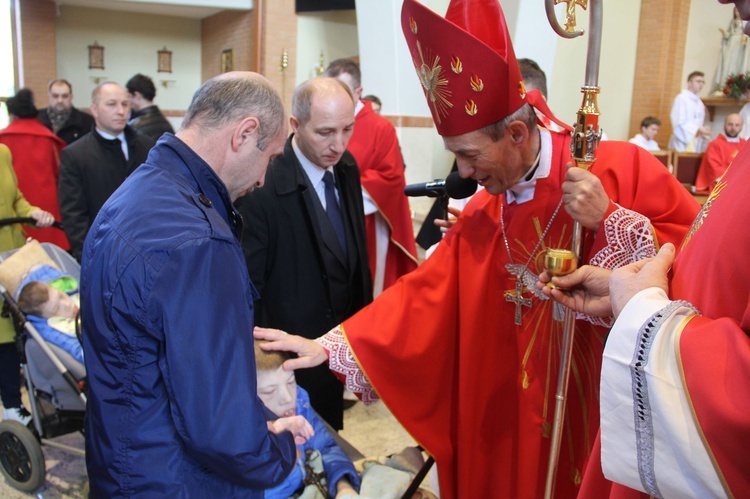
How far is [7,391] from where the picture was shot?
11.3ft

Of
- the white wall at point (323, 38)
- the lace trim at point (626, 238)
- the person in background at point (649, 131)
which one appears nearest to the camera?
the lace trim at point (626, 238)

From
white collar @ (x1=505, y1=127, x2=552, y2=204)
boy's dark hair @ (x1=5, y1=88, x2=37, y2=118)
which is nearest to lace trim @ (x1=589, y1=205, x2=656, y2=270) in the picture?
white collar @ (x1=505, y1=127, x2=552, y2=204)

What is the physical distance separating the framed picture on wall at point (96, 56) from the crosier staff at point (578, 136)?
12590 mm

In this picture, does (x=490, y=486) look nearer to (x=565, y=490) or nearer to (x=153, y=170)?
(x=565, y=490)

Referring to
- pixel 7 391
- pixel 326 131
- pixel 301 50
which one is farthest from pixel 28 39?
pixel 326 131

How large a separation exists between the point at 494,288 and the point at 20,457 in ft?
7.37

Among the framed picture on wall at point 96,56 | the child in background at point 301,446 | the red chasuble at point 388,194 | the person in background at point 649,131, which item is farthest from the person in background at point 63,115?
the person in background at point 649,131

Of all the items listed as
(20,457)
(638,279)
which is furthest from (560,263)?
(20,457)

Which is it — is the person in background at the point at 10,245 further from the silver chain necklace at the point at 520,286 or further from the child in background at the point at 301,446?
the silver chain necklace at the point at 520,286

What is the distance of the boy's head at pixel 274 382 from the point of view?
1.91 m

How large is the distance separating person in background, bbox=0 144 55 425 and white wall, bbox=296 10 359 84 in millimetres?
7683

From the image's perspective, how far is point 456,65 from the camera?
68.7 inches

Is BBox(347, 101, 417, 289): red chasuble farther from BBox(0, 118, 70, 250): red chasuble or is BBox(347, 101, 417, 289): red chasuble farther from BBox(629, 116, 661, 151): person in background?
BBox(629, 116, 661, 151): person in background

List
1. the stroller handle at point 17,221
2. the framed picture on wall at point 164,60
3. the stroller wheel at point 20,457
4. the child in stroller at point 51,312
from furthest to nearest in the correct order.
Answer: the framed picture on wall at point 164,60, the stroller handle at point 17,221, the child in stroller at point 51,312, the stroller wheel at point 20,457
